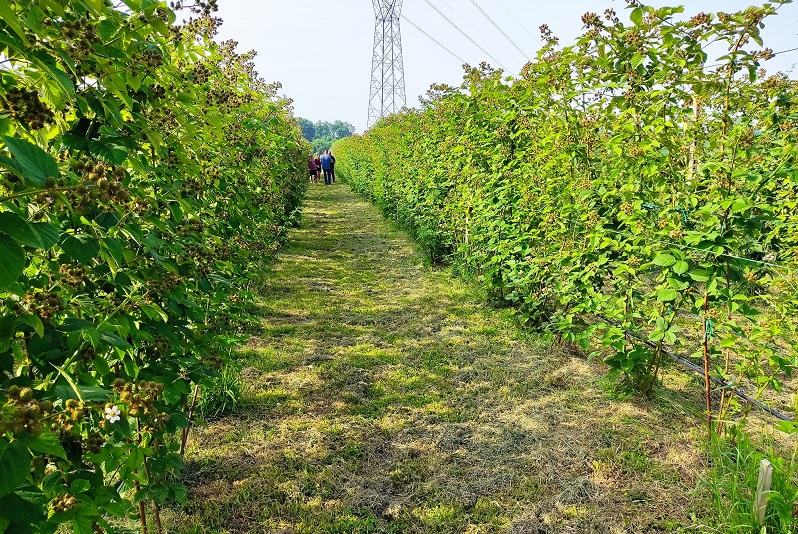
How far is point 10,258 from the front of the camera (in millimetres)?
800

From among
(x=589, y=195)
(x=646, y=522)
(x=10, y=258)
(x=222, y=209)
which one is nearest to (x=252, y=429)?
(x=222, y=209)

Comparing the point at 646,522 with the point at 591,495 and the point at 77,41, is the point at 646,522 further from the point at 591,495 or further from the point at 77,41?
the point at 77,41

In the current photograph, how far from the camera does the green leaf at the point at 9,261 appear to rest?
2.58ft

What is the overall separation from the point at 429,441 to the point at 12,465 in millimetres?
2439

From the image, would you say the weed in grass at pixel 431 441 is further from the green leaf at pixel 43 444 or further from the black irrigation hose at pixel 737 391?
the green leaf at pixel 43 444

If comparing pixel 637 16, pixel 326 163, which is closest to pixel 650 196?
pixel 637 16

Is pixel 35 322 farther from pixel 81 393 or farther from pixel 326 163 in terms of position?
pixel 326 163

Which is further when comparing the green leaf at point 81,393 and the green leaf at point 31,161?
the green leaf at point 81,393

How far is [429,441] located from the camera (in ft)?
9.70

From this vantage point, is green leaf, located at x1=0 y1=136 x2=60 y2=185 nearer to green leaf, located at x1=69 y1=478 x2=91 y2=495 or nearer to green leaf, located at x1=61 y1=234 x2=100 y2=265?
green leaf, located at x1=61 y1=234 x2=100 y2=265

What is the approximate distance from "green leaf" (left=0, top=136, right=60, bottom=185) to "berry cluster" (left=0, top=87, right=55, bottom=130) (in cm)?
20

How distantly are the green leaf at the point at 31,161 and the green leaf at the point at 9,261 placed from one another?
12 centimetres

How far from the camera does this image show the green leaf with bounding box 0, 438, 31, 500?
2.65ft

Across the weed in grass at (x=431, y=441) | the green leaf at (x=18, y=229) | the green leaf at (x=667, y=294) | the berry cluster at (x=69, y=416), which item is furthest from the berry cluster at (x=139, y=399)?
the green leaf at (x=667, y=294)
